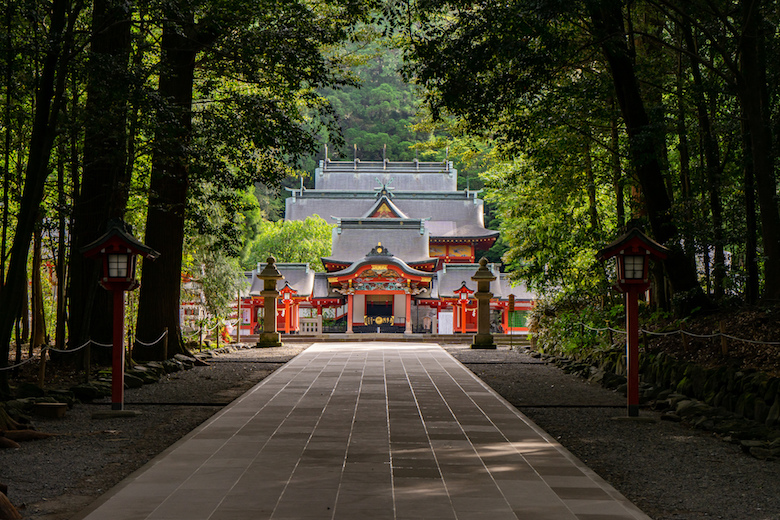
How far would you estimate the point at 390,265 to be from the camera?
25797 millimetres

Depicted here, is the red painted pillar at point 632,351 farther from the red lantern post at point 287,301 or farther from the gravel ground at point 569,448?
the red lantern post at point 287,301

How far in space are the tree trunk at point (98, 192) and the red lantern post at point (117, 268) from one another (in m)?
1.66

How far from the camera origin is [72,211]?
928cm

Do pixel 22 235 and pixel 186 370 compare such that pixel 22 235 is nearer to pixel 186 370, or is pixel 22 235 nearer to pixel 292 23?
pixel 292 23

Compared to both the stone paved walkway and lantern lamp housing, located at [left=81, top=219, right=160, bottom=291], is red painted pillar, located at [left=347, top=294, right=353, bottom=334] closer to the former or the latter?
the stone paved walkway

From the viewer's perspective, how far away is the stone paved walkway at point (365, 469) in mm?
3760

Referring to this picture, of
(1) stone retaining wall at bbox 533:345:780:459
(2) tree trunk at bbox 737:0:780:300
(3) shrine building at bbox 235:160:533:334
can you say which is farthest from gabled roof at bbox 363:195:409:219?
(2) tree trunk at bbox 737:0:780:300

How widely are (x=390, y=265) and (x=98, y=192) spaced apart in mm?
16321

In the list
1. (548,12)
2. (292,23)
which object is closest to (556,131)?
(548,12)

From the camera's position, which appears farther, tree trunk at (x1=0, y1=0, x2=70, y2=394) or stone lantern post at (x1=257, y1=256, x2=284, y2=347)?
stone lantern post at (x1=257, y1=256, x2=284, y2=347)

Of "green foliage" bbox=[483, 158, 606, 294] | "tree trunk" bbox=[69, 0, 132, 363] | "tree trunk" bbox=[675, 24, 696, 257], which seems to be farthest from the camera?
"green foliage" bbox=[483, 158, 606, 294]

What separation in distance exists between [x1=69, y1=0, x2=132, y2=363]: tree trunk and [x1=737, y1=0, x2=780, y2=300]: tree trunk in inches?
269

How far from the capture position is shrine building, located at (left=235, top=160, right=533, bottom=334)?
2623cm

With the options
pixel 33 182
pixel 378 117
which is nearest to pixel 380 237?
pixel 378 117
